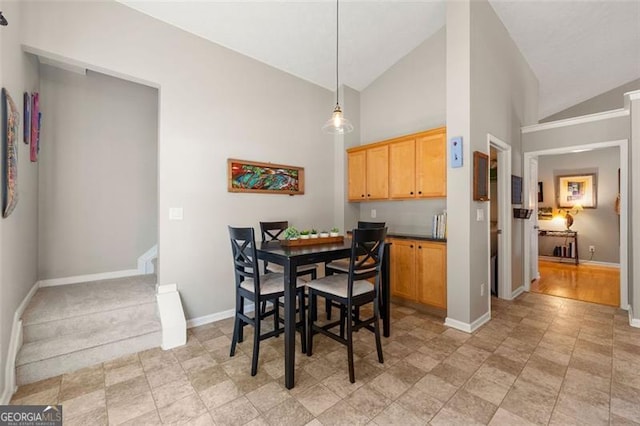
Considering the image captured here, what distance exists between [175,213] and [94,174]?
1488mm

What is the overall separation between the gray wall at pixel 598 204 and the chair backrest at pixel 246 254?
760cm

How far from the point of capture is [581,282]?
15.8 feet

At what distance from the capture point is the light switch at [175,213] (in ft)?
9.75

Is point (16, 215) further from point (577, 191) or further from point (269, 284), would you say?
point (577, 191)

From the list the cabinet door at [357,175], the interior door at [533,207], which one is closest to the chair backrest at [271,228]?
the cabinet door at [357,175]

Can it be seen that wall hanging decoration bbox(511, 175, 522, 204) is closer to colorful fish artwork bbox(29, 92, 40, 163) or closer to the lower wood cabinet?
the lower wood cabinet

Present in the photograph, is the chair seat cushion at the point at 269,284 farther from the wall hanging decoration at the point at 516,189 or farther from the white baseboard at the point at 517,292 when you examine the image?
the wall hanging decoration at the point at 516,189

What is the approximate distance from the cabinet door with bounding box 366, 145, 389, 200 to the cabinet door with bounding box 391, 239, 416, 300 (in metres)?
0.80

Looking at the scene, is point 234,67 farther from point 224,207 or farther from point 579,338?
point 579,338

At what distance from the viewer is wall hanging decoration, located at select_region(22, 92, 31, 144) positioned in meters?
2.39

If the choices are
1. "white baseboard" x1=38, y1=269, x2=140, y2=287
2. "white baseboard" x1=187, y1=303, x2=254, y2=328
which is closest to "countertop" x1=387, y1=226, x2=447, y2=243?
"white baseboard" x1=187, y1=303, x2=254, y2=328

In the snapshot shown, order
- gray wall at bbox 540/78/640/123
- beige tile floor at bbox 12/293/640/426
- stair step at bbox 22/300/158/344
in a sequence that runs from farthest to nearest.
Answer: gray wall at bbox 540/78/640/123 → stair step at bbox 22/300/158/344 → beige tile floor at bbox 12/293/640/426

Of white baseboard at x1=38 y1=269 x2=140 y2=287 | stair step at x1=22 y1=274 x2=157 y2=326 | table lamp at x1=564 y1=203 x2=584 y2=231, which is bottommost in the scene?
stair step at x1=22 y1=274 x2=157 y2=326

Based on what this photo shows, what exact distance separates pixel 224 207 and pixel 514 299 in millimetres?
4241
